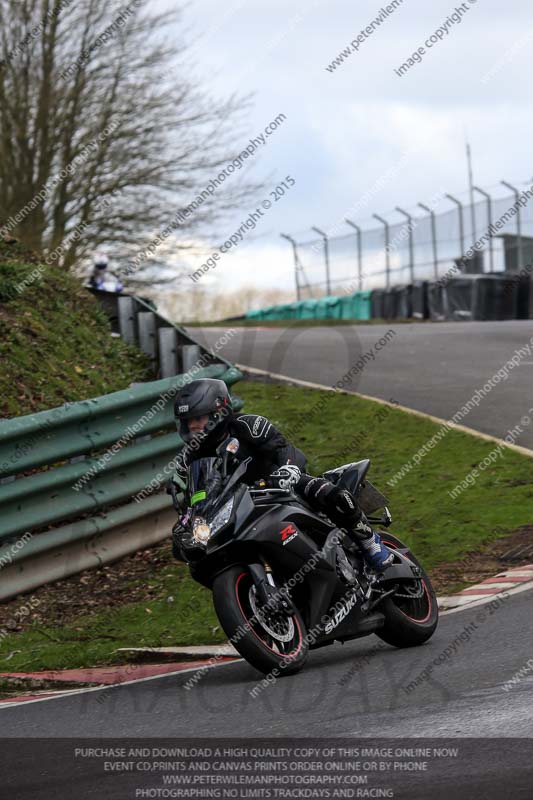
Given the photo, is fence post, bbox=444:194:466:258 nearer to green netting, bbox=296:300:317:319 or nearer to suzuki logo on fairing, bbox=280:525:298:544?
green netting, bbox=296:300:317:319

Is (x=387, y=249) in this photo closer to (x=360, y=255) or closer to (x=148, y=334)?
(x=360, y=255)

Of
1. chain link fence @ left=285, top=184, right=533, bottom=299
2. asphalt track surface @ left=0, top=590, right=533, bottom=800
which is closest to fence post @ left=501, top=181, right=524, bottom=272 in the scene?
chain link fence @ left=285, top=184, right=533, bottom=299

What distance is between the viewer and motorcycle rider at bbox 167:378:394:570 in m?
6.68

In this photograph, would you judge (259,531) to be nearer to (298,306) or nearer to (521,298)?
(521,298)

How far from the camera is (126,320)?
1269cm

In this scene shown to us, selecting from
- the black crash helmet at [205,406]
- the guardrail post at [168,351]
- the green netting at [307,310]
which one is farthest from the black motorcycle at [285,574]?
the green netting at [307,310]

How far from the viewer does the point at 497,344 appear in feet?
64.1

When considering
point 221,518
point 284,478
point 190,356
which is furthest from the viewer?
point 190,356

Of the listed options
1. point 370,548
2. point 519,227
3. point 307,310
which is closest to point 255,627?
point 370,548

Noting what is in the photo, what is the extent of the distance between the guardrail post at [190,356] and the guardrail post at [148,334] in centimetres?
81

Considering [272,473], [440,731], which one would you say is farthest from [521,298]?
[440,731]

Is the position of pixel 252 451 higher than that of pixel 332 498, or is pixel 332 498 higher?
pixel 252 451

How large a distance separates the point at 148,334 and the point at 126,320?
0.38m

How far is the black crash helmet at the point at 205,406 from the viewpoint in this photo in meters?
6.64
